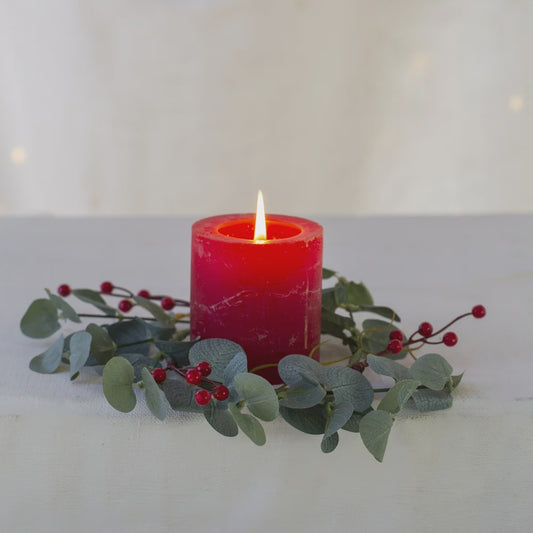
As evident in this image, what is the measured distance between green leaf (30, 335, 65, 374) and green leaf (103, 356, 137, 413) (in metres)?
0.06

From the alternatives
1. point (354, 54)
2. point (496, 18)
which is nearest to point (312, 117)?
point (354, 54)

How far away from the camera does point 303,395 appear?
1.25 feet

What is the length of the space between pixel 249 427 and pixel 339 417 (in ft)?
0.14

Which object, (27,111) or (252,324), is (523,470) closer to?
(252,324)

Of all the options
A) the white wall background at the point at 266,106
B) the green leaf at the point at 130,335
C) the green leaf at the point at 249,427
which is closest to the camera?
the green leaf at the point at 249,427

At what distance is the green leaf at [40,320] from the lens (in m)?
0.49

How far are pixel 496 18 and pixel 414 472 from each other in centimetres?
132

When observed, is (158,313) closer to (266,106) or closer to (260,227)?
(260,227)

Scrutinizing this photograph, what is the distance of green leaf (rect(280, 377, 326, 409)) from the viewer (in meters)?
0.38

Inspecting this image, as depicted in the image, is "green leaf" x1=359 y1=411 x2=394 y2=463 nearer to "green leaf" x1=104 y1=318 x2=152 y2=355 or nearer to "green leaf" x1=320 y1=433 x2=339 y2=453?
A: "green leaf" x1=320 y1=433 x2=339 y2=453

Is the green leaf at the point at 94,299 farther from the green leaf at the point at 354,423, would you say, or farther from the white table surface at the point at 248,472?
the green leaf at the point at 354,423

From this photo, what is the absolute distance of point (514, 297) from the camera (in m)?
0.59

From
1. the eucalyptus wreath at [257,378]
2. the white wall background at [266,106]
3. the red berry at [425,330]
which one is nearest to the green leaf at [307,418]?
the eucalyptus wreath at [257,378]

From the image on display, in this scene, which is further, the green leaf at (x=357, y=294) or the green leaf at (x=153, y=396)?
the green leaf at (x=357, y=294)
